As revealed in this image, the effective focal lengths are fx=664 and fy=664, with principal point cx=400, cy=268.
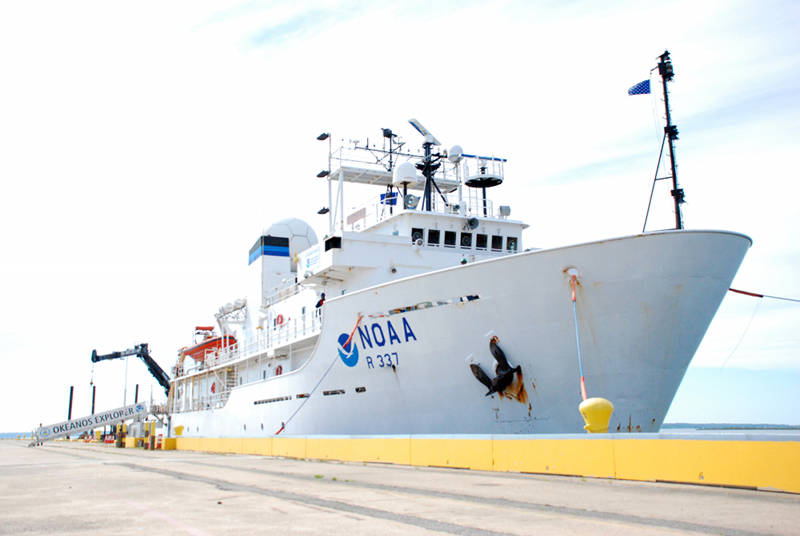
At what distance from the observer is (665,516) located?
5.89 metres

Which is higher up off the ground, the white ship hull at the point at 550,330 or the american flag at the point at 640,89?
the american flag at the point at 640,89

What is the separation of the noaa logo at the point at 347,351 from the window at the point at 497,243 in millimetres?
6722

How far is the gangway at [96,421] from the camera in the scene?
41.6 metres

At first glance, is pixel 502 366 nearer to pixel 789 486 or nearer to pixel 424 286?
pixel 424 286

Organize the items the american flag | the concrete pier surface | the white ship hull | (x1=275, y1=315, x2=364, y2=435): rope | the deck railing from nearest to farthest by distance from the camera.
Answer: the concrete pier surface
the white ship hull
(x1=275, y1=315, x2=364, y2=435): rope
the american flag
the deck railing

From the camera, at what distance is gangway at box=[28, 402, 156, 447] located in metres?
41.6

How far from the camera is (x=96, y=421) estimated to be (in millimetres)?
44281

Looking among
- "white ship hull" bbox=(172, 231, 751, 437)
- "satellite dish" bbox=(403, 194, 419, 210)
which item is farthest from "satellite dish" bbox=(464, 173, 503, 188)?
"white ship hull" bbox=(172, 231, 751, 437)

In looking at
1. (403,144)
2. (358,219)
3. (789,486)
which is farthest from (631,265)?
(403,144)

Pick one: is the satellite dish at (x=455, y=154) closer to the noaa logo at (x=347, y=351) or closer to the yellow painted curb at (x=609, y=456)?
the noaa logo at (x=347, y=351)

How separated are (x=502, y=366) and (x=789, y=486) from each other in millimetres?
6327

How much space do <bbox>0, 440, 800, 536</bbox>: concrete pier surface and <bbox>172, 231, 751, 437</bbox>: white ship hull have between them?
300 cm

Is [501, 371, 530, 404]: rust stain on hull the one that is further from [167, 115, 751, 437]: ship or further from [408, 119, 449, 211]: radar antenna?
[408, 119, 449, 211]: radar antenna

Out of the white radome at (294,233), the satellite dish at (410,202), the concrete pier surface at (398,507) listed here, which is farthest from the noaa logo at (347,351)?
the white radome at (294,233)
